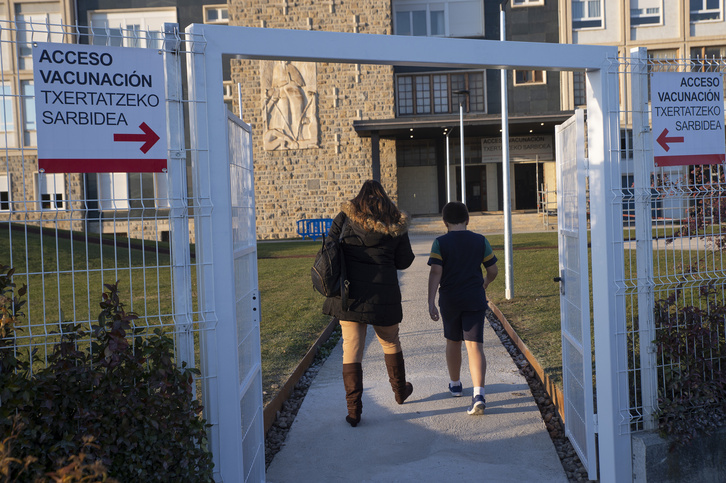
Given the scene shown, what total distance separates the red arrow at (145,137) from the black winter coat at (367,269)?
1953 millimetres

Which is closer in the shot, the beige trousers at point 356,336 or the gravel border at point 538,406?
the gravel border at point 538,406

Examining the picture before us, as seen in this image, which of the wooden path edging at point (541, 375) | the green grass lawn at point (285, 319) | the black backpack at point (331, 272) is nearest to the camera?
the black backpack at point (331, 272)

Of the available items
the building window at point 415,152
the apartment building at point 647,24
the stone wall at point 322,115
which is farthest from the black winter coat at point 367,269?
the building window at point 415,152

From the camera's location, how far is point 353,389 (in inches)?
209

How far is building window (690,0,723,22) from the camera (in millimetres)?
35000

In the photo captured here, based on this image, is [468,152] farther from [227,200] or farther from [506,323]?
[227,200]

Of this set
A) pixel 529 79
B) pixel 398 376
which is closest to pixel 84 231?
pixel 398 376

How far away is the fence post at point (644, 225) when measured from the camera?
4129mm

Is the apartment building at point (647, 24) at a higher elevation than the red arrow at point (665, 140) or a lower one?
higher

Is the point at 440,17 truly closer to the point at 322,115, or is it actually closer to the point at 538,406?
the point at 322,115

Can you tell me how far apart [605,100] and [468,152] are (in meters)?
34.4

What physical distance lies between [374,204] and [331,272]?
614 mm

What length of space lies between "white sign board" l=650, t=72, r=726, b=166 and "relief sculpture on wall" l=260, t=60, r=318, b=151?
30.4m

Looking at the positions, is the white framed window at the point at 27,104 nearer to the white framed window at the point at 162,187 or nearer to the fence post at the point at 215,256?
the white framed window at the point at 162,187
